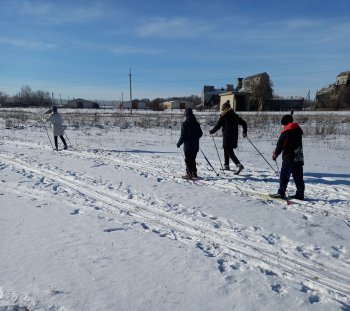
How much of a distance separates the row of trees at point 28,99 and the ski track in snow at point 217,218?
103935 mm

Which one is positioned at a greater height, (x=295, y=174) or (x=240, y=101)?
(x=240, y=101)

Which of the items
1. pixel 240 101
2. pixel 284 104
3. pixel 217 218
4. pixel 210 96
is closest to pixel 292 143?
pixel 217 218

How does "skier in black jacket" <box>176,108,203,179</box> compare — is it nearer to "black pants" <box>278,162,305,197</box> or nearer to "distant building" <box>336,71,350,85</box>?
"black pants" <box>278,162,305,197</box>

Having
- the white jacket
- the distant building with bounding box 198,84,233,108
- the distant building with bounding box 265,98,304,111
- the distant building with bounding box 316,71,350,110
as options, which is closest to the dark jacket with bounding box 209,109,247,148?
the white jacket

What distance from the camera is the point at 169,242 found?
5078 mm

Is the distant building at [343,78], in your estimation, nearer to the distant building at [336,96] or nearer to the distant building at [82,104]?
the distant building at [336,96]

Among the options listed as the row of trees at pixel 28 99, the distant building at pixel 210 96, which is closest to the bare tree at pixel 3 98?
the row of trees at pixel 28 99

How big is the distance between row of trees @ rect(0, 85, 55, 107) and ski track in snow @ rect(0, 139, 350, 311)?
10393 cm

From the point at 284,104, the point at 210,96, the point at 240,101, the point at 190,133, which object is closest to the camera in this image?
the point at 190,133

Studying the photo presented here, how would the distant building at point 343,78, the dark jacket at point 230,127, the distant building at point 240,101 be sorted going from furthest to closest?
the distant building at point 343,78 < the distant building at point 240,101 < the dark jacket at point 230,127

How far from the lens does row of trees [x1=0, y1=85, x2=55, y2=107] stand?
356ft

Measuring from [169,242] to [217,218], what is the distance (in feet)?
4.46

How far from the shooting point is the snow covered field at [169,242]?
12.2 ft

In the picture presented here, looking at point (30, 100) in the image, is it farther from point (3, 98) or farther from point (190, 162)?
point (190, 162)
